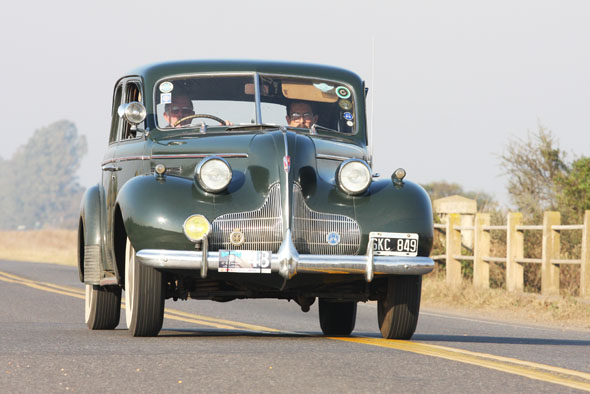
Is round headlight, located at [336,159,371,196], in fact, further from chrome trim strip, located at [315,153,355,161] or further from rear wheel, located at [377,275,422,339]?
rear wheel, located at [377,275,422,339]

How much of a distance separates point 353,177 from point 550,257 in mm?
11832

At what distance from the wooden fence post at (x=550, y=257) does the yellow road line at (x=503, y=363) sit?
1115 centimetres

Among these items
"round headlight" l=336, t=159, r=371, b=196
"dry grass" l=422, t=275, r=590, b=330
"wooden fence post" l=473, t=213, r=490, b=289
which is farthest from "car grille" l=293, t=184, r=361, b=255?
"wooden fence post" l=473, t=213, r=490, b=289

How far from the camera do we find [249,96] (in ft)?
31.4

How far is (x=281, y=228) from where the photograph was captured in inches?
312

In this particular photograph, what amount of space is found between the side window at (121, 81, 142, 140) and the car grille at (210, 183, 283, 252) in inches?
91.3

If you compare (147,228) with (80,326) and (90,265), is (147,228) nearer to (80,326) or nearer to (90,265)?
(90,265)

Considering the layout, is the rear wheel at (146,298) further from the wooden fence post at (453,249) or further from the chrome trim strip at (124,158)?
the wooden fence post at (453,249)

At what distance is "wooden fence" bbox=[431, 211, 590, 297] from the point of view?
60.2ft

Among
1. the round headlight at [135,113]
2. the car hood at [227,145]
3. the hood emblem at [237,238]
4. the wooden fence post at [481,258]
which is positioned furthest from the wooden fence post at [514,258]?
the hood emblem at [237,238]

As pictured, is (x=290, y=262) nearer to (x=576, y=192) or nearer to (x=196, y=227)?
(x=196, y=227)

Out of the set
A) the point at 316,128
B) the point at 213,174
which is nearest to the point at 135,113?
the point at 213,174

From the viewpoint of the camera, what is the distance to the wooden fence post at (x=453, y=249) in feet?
72.9

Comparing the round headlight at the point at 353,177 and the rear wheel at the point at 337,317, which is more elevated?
the round headlight at the point at 353,177
